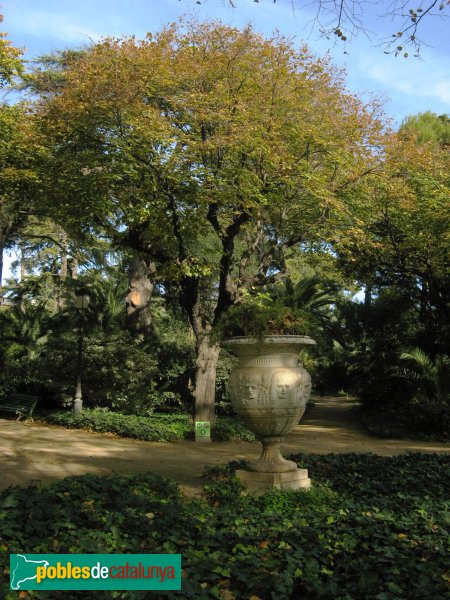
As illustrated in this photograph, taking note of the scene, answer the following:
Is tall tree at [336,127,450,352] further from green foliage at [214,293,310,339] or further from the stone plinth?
the stone plinth

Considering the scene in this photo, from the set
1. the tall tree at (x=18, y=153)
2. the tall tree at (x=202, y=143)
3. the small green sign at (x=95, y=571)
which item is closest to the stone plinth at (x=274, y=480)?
the small green sign at (x=95, y=571)

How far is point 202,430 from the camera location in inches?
474

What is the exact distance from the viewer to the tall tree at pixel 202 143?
1105cm

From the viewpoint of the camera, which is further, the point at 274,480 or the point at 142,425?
the point at 142,425

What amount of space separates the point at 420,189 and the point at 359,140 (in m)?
2.97

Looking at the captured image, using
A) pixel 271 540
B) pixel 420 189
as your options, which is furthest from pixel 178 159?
pixel 271 540

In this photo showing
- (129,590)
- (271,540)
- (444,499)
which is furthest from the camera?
(444,499)

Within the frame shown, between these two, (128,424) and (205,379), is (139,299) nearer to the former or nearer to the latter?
(205,379)

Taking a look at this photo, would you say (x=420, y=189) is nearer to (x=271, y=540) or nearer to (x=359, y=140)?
(x=359, y=140)

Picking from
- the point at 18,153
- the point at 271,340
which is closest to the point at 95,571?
the point at 271,340

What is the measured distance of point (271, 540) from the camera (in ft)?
12.9

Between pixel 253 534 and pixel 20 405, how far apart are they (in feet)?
38.2

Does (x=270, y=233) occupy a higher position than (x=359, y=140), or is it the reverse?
(x=359, y=140)

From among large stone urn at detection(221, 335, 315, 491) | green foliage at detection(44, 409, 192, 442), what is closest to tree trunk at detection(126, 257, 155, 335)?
green foliage at detection(44, 409, 192, 442)
